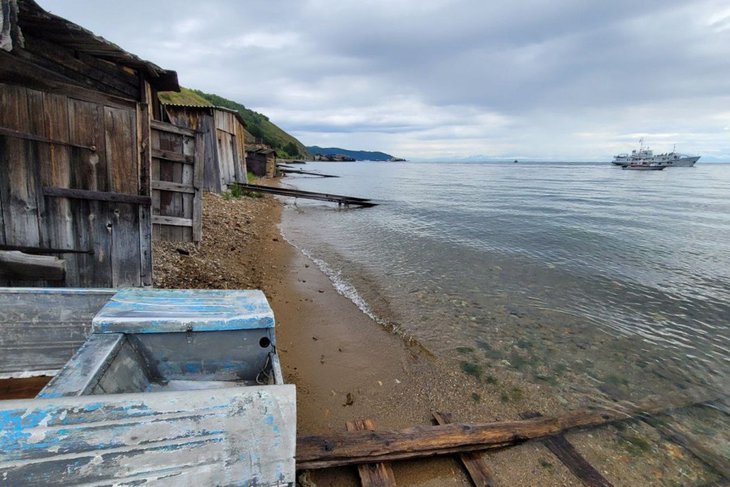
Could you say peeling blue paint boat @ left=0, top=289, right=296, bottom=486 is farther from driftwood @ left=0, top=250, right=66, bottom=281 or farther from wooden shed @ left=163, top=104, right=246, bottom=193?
wooden shed @ left=163, top=104, right=246, bottom=193

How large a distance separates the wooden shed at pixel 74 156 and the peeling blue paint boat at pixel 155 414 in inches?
91.1

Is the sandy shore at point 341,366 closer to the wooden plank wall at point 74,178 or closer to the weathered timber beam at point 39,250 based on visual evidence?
the wooden plank wall at point 74,178

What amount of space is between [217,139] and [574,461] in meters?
17.2

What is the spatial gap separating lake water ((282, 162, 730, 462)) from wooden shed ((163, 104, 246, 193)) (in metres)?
4.00

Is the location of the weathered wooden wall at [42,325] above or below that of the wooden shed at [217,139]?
below

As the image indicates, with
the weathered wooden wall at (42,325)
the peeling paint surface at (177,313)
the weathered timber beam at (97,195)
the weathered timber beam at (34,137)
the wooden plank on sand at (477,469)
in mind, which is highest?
the weathered timber beam at (34,137)

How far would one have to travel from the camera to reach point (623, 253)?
12.8m

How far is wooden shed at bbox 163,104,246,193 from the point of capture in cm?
1488

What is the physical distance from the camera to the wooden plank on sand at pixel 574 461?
3.47m

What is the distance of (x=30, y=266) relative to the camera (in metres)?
4.16

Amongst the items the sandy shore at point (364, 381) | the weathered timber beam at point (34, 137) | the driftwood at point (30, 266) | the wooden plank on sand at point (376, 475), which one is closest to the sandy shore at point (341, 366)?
the sandy shore at point (364, 381)

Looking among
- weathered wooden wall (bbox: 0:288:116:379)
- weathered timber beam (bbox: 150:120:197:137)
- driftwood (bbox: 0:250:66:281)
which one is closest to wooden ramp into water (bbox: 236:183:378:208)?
weathered timber beam (bbox: 150:120:197:137)

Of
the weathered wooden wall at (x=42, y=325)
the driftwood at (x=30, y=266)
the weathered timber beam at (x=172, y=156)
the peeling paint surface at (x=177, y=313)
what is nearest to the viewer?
the peeling paint surface at (x=177, y=313)

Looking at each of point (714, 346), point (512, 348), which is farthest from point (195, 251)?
point (714, 346)
